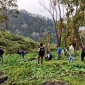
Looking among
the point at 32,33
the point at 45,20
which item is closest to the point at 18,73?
the point at 32,33

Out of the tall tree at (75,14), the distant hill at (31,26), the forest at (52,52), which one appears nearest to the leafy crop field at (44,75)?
the forest at (52,52)

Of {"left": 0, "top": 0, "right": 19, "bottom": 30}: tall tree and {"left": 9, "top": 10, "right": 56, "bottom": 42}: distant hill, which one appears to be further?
{"left": 9, "top": 10, "right": 56, "bottom": 42}: distant hill

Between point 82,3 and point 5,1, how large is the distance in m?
23.1

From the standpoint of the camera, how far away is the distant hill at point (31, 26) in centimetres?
A: 14085

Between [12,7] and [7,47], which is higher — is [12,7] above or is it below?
above

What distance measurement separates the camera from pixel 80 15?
36.6 m

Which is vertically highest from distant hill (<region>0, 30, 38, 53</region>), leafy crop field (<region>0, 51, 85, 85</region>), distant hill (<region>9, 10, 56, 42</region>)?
distant hill (<region>9, 10, 56, 42</region>)

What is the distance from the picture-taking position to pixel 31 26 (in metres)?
152

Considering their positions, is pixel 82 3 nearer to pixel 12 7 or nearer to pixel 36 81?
pixel 12 7

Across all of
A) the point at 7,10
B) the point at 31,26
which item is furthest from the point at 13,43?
the point at 31,26

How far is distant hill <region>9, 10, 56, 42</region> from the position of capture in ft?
462

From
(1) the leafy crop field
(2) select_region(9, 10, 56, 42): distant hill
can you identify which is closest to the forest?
(1) the leafy crop field

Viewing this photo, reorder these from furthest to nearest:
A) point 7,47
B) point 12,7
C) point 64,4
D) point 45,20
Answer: point 45,20 < point 12,7 < point 7,47 < point 64,4

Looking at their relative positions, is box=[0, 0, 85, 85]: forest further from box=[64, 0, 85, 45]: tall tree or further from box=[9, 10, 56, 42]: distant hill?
box=[9, 10, 56, 42]: distant hill
